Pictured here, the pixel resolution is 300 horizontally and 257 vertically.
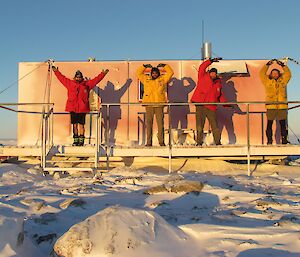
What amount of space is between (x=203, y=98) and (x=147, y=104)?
1.55 meters

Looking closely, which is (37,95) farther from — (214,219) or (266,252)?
(266,252)

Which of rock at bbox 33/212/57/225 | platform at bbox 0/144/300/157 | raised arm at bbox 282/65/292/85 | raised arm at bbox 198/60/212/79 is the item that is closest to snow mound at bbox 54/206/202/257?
rock at bbox 33/212/57/225

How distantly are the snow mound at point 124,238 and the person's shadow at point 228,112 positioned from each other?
25.6 feet

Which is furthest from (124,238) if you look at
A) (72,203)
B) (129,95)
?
(129,95)

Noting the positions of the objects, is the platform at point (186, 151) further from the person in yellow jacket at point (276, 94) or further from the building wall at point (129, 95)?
the building wall at point (129, 95)

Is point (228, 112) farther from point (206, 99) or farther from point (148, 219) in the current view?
point (148, 219)

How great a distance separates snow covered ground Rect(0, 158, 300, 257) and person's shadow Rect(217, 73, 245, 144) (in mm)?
3998

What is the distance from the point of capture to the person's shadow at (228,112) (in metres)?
10.7

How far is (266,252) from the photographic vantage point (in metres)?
2.86

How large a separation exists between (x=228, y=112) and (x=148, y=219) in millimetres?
8019

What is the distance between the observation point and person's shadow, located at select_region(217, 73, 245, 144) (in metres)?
10.7

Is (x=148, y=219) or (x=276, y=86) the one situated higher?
(x=276, y=86)

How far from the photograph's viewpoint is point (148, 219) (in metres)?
3.17

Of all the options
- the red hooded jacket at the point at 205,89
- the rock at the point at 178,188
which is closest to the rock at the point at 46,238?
the rock at the point at 178,188
